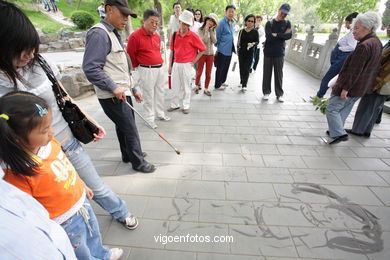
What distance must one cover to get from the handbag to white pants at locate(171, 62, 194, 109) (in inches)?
112

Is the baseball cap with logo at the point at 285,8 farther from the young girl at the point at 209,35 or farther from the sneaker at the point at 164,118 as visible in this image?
the sneaker at the point at 164,118

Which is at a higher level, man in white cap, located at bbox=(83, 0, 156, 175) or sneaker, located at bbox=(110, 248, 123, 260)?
man in white cap, located at bbox=(83, 0, 156, 175)

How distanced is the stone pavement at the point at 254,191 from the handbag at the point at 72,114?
944 millimetres

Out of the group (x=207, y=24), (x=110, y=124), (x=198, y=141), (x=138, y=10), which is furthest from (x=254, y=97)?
(x=138, y=10)

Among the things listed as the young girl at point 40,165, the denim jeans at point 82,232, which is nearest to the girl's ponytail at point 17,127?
the young girl at point 40,165

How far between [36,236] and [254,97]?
5271 mm

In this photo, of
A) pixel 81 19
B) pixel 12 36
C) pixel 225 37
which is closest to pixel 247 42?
pixel 225 37

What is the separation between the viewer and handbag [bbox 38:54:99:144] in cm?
134

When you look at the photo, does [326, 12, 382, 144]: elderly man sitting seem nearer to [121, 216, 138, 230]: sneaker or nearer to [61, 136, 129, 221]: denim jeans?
[121, 216, 138, 230]: sneaker

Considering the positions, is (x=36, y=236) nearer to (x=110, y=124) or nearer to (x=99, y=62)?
(x=99, y=62)

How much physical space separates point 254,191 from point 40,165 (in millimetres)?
1980

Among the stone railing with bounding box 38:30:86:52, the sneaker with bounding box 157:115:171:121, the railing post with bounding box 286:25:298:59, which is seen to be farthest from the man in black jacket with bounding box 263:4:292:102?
the stone railing with bounding box 38:30:86:52

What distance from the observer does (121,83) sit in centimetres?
219

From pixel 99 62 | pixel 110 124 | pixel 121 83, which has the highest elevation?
pixel 99 62
